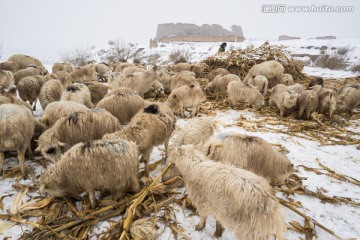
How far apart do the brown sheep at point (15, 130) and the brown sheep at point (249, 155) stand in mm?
3103

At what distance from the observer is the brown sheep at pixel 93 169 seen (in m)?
2.87

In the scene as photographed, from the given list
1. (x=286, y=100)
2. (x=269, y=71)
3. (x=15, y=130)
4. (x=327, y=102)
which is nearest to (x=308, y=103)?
(x=286, y=100)

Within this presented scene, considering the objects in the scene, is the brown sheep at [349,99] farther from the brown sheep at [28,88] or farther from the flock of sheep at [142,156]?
the brown sheep at [28,88]

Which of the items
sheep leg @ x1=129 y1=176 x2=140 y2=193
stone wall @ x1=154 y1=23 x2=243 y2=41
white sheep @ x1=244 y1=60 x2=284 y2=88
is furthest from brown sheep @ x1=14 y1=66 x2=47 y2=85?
stone wall @ x1=154 y1=23 x2=243 y2=41

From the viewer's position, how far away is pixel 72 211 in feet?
10.1

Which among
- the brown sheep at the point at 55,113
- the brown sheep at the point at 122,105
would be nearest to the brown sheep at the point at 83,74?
the brown sheep at the point at 122,105

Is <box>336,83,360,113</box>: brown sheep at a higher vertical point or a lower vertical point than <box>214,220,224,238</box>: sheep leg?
higher

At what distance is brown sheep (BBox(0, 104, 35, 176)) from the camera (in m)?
3.55

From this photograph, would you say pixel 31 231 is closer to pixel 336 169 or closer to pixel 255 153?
pixel 255 153

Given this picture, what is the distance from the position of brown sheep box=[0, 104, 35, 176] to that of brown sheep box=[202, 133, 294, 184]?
122 inches

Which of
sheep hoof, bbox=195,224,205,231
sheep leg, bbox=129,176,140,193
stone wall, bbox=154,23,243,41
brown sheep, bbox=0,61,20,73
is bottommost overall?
sheep hoof, bbox=195,224,205,231

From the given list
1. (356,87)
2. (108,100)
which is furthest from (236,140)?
(356,87)

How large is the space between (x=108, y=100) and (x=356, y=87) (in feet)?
26.4

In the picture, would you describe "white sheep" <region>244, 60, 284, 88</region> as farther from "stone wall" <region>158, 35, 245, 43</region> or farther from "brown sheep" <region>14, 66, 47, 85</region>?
"stone wall" <region>158, 35, 245, 43</region>
